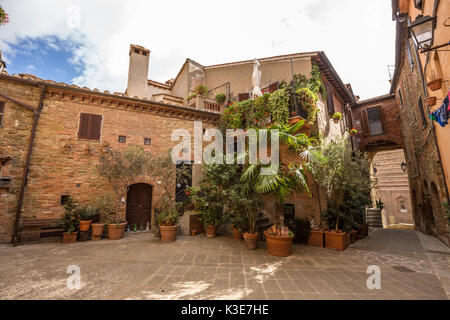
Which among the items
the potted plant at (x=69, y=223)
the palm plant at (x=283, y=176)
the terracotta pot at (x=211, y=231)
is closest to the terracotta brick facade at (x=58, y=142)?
the potted plant at (x=69, y=223)

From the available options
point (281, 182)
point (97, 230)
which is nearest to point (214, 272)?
point (281, 182)

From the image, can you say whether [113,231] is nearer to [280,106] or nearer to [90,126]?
[90,126]

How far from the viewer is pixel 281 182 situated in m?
5.21

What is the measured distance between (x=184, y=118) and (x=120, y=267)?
7889 mm

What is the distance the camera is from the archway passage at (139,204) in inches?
354

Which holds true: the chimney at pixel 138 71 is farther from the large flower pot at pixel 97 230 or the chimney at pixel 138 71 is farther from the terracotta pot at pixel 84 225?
the large flower pot at pixel 97 230

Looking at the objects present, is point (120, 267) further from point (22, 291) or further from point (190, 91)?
point (190, 91)

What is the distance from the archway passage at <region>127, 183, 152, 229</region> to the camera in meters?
9.00

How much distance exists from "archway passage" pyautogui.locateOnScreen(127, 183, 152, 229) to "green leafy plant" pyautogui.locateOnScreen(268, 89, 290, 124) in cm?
698

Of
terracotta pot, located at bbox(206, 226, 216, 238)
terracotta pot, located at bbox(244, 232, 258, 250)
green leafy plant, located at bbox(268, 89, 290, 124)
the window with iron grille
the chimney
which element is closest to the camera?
terracotta pot, located at bbox(244, 232, 258, 250)

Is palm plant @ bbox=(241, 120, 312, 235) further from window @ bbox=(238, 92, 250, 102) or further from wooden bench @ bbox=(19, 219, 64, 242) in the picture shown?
wooden bench @ bbox=(19, 219, 64, 242)

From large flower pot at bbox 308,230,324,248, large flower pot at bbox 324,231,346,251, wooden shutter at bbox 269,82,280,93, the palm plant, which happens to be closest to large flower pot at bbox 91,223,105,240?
the palm plant

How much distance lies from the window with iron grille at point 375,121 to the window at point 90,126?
18.4m
